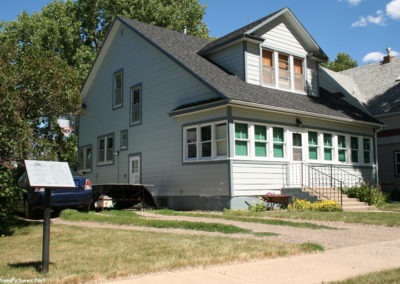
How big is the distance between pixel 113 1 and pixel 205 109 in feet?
83.5

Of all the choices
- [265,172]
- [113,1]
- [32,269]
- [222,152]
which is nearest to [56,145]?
[32,269]

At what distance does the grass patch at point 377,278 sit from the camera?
5.59 m

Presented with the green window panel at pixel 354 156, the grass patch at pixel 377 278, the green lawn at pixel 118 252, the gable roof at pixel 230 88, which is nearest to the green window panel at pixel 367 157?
the green window panel at pixel 354 156

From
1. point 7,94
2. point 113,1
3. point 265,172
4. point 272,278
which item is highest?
point 113,1

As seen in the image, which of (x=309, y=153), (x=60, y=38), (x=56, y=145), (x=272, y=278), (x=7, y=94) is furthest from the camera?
(x=60, y=38)

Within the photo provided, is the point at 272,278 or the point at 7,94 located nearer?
the point at 272,278

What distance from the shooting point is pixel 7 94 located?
10.5 meters

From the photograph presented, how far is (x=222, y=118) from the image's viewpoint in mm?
17031

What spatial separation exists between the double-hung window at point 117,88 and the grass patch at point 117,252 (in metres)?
14.3

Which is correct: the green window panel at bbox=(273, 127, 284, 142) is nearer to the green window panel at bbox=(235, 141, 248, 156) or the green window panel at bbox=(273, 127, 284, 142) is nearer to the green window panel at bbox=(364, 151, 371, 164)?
the green window panel at bbox=(235, 141, 248, 156)

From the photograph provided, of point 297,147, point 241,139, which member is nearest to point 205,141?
point 241,139

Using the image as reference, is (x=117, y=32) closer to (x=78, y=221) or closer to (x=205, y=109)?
(x=205, y=109)

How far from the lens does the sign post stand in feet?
20.0

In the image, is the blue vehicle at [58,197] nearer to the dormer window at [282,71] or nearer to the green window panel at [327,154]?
the dormer window at [282,71]
